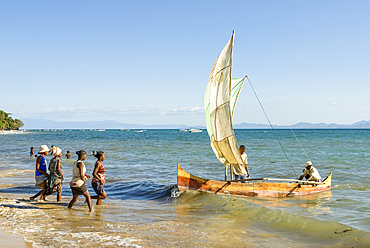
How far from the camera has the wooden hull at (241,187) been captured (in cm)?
1155

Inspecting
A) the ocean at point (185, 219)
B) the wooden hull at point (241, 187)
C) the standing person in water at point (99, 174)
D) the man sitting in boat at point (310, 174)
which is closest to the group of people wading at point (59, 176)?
the standing person in water at point (99, 174)

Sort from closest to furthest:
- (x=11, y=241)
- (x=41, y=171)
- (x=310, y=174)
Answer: (x=11, y=241), (x=41, y=171), (x=310, y=174)

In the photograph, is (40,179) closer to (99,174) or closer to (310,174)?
(99,174)

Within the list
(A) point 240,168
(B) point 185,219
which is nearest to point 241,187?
(A) point 240,168

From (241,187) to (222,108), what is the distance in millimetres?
2947

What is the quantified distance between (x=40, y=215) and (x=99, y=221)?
5.64 ft

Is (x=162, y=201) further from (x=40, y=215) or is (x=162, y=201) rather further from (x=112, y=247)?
(x=112, y=247)

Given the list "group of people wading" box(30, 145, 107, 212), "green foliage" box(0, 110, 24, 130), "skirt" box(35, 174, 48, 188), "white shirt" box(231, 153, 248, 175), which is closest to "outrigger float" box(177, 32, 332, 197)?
"white shirt" box(231, 153, 248, 175)

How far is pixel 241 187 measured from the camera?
38.7 feet

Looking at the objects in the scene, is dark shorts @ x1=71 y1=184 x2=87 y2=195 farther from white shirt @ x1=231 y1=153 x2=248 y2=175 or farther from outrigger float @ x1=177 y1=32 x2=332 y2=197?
white shirt @ x1=231 y1=153 x2=248 y2=175

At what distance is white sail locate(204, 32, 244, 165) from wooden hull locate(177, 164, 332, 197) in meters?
0.98

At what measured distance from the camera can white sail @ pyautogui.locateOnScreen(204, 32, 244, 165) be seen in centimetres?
1155

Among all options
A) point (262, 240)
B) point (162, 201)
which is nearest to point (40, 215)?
point (162, 201)

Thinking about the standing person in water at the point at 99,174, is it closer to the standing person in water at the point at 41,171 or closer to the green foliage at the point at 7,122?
the standing person in water at the point at 41,171
